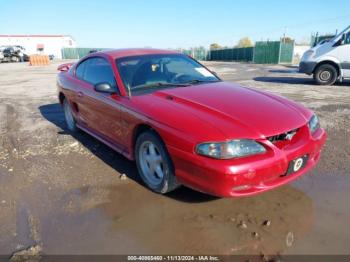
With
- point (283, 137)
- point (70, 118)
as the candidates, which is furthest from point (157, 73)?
point (70, 118)

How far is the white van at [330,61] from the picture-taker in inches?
417

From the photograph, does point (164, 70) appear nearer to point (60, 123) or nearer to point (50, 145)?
point (50, 145)

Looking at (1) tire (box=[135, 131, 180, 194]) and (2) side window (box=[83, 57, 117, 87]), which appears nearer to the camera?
(1) tire (box=[135, 131, 180, 194])

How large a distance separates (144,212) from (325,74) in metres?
10.3

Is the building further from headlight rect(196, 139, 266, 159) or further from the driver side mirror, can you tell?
headlight rect(196, 139, 266, 159)

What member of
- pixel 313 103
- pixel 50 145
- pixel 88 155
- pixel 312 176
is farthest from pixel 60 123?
pixel 313 103

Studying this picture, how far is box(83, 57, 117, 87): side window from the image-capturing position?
4.01m

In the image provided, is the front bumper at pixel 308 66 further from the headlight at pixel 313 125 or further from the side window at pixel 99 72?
the side window at pixel 99 72

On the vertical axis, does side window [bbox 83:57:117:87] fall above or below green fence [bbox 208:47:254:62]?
above

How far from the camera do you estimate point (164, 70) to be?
13.2ft

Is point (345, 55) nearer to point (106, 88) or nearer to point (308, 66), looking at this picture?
point (308, 66)

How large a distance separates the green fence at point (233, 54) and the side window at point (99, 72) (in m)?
29.7

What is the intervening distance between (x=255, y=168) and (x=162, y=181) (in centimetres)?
A: 103

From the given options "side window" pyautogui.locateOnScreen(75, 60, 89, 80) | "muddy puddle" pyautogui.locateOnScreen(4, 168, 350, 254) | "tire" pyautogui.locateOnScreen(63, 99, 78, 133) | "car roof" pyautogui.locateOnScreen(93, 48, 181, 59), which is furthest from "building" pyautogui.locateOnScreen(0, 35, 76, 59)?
"muddy puddle" pyautogui.locateOnScreen(4, 168, 350, 254)
